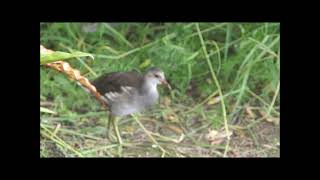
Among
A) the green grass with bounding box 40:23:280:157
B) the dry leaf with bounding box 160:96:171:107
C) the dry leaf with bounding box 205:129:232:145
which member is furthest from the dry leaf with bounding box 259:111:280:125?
the dry leaf with bounding box 160:96:171:107

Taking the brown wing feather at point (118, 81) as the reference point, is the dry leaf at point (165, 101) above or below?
below

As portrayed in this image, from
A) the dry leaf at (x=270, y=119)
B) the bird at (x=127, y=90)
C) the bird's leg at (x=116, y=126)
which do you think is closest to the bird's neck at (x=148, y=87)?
the bird at (x=127, y=90)

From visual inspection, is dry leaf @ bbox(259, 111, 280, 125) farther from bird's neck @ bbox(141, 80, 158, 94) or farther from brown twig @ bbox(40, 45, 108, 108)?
brown twig @ bbox(40, 45, 108, 108)

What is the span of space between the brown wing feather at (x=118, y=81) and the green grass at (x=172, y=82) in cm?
2

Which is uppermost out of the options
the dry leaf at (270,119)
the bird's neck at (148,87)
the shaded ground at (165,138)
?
the bird's neck at (148,87)

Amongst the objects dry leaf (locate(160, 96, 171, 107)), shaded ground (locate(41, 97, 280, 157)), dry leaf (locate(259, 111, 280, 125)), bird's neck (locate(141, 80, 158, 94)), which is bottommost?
shaded ground (locate(41, 97, 280, 157))

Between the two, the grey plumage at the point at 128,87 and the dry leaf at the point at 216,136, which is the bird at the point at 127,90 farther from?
the dry leaf at the point at 216,136

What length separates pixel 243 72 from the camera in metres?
2.65

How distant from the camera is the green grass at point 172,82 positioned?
2.63 metres

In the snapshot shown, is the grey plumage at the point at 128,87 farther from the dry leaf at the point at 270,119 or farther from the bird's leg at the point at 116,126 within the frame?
the dry leaf at the point at 270,119

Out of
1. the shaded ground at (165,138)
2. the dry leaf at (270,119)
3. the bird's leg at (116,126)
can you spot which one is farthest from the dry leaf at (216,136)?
the bird's leg at (116,126)

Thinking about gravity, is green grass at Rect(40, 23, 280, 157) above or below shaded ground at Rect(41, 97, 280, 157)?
above

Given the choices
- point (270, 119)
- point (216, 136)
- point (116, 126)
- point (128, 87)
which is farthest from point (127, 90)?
point (270, 119)

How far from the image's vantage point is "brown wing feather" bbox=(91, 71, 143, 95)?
2627 millimetres
